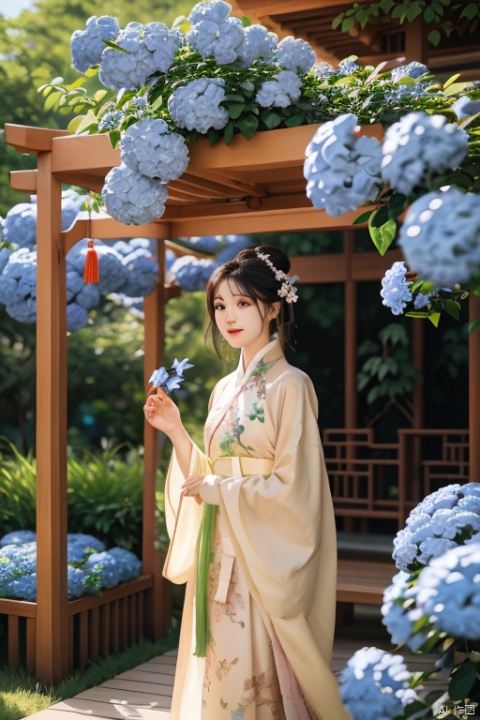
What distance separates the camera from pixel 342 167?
2473 millimetres

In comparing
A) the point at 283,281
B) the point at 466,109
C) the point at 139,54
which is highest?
the point at 139,54

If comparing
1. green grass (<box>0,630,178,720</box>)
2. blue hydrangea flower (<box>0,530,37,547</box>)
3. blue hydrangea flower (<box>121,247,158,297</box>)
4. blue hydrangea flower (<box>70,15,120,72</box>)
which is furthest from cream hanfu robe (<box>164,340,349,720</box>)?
blue hydrangea flower (<box>121,247,158,297</box>)

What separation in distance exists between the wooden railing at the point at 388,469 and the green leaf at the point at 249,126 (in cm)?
280

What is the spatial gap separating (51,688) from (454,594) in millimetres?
2747

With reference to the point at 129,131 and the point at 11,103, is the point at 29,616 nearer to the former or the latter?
the point at 129,131

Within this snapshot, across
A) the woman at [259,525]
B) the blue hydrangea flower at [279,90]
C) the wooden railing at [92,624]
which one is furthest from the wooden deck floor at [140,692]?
the blue hydrangea flower at [279,90]

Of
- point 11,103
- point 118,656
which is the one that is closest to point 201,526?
point 118,656

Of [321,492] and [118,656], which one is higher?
[321,492]

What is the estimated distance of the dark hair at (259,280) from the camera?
3.47 meters

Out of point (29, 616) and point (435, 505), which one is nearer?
point (435, 505)

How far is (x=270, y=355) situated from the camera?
3514 mm

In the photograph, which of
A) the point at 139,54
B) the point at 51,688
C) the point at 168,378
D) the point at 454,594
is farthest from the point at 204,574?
the point at 139,54

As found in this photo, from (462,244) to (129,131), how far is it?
1.83 metres

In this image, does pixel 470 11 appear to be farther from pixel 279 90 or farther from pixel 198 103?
pixel 198 103
